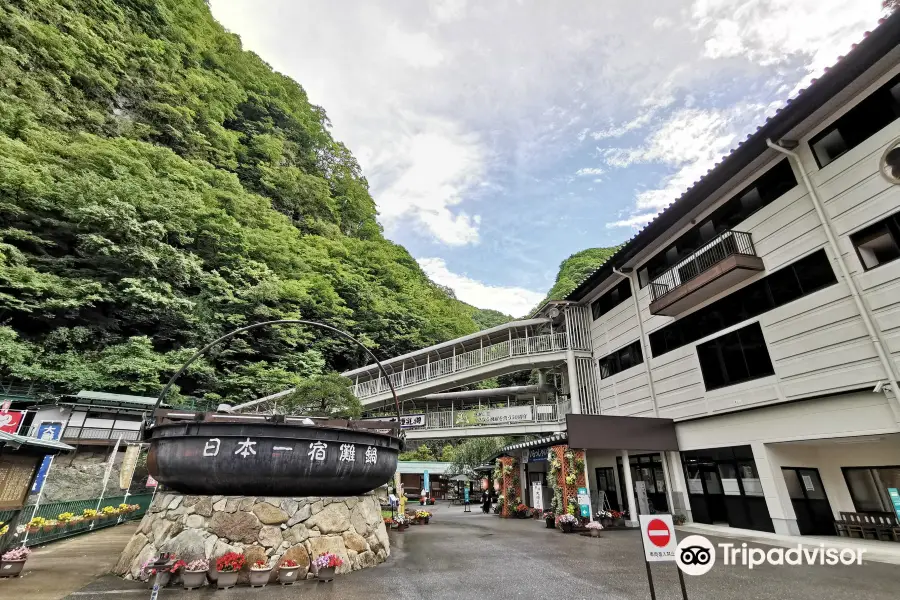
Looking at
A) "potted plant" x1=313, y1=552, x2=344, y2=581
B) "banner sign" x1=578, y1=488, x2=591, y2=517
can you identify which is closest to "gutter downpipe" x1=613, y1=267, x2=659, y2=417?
"banner sign" x1=578, y1=488, x2=591, y2=517

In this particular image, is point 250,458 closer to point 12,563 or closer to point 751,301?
point 12,563

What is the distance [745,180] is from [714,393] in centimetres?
723

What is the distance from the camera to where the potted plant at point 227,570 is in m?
6.70

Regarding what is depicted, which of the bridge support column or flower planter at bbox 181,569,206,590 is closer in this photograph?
flower planter at bbox 181,569,206,590

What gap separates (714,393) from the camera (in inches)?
536

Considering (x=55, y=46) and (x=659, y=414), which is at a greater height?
(x=55, y=46)

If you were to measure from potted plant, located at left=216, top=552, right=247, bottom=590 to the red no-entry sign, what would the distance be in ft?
21.8

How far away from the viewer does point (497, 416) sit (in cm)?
2128

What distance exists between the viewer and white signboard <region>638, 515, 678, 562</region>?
14.4 ft

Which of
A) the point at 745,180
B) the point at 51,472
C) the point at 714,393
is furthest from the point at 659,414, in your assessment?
the point at 51,472

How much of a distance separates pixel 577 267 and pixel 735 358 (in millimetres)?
37700

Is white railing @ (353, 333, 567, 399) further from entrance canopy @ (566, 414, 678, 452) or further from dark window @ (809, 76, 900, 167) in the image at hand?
dark window @ (809, 76, 900, 167)

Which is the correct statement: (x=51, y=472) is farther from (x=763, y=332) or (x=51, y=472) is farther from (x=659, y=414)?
(x=763, y=332)

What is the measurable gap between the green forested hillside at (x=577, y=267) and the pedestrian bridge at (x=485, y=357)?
23638 millimetres
